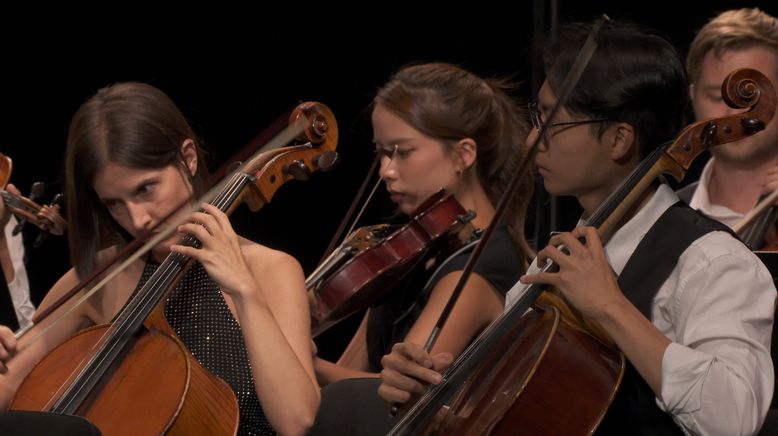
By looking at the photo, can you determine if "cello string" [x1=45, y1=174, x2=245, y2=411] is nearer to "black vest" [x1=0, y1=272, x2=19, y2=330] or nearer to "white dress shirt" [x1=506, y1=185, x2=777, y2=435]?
"black vest" [x1=0, y1=272, x2=19, y2=330]

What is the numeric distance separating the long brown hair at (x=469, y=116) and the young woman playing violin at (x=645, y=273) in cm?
76

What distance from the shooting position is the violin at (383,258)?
8.42 ft

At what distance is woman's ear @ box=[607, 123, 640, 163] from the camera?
182cm

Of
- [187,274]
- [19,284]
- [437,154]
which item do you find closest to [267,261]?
[187,274]

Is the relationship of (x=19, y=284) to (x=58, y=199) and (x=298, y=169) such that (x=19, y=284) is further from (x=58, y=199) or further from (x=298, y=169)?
(x=298, y=169)

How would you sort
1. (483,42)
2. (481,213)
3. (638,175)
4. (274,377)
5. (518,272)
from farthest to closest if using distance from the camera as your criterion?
(483,42) < (481,213) < (518,272) < (274,377) < (638,175)

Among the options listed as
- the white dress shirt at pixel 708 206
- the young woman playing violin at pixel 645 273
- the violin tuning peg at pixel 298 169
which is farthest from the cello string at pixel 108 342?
the white dress shirt at pixel 708 206

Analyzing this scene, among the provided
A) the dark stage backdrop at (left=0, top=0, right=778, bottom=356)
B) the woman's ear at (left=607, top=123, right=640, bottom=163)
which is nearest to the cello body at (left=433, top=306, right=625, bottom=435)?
the woman's ear at (left=607, top=123, right=640, bottom=163)

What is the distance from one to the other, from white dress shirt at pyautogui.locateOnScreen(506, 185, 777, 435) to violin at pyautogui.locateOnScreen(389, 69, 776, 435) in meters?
0.09

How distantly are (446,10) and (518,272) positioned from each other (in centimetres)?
125

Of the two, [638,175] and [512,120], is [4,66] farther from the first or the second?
[638,175]

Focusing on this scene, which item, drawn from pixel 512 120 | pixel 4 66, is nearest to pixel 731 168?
pixel 512 120

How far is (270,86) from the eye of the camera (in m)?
3.64

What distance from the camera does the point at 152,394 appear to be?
1.88m
